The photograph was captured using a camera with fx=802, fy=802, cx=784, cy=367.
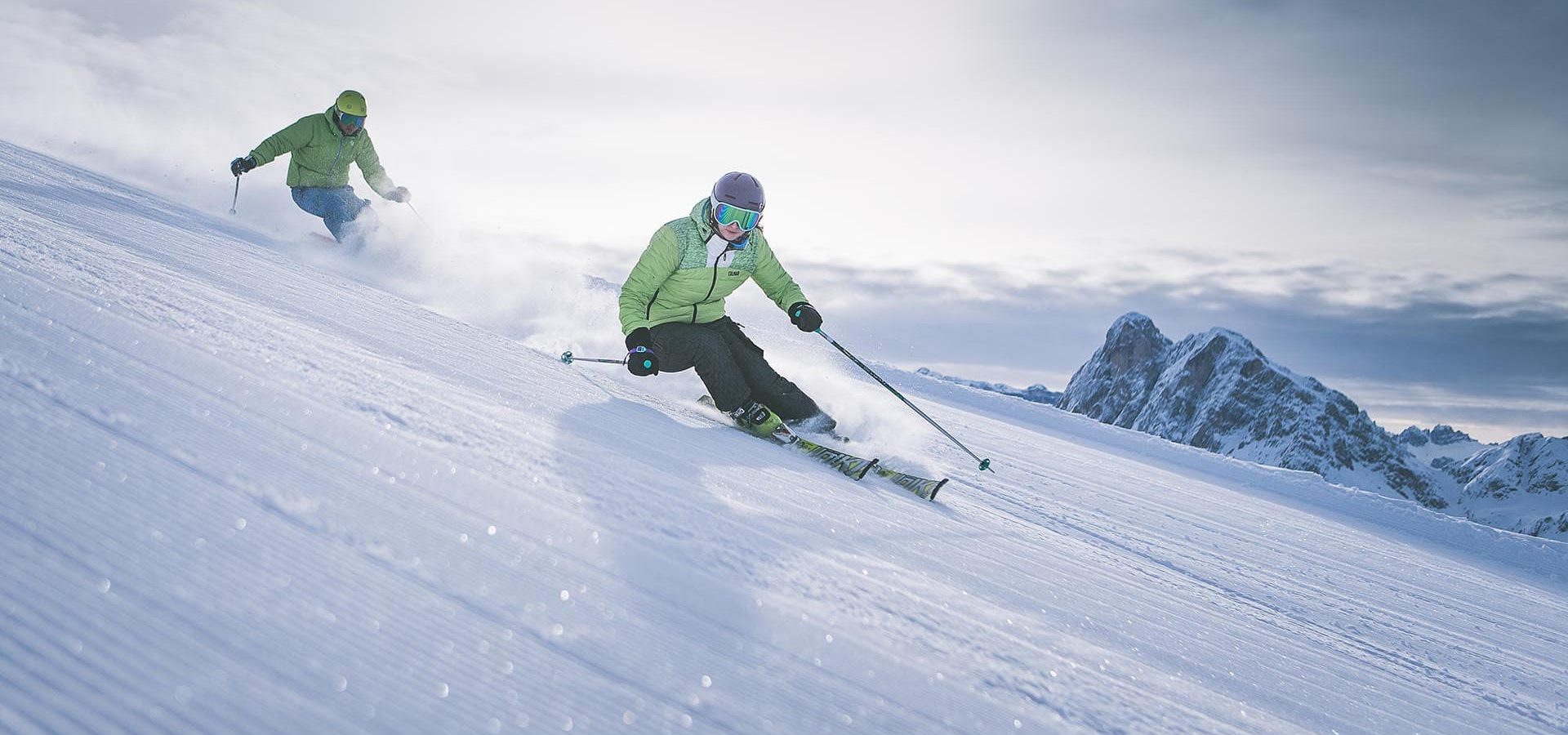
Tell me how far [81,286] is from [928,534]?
361cm

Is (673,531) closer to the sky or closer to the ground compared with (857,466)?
closer to the ground

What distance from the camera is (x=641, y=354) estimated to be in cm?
494

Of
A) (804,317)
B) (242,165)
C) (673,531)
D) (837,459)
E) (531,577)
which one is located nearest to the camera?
(531,577)

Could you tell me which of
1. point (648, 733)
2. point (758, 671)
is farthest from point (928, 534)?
point (648, 733)

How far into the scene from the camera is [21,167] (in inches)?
305

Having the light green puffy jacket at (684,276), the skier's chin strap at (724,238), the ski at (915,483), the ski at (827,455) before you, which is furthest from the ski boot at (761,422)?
the skier's chin strap at (724,238)

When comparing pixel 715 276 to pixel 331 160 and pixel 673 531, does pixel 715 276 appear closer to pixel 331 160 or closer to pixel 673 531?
pixel 673 531

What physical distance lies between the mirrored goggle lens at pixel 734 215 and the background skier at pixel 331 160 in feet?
20.9

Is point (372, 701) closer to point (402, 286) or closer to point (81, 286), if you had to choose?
point (81, 286)

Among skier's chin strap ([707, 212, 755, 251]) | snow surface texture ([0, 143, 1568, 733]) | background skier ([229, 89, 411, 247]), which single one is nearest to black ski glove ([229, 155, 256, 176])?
background skier ([229, 89, 411, 247])

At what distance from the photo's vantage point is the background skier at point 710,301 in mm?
5285

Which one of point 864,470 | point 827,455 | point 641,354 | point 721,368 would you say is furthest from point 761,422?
point 864,470

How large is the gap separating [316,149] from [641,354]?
22.9ft

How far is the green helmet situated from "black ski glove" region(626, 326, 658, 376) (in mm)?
6404
